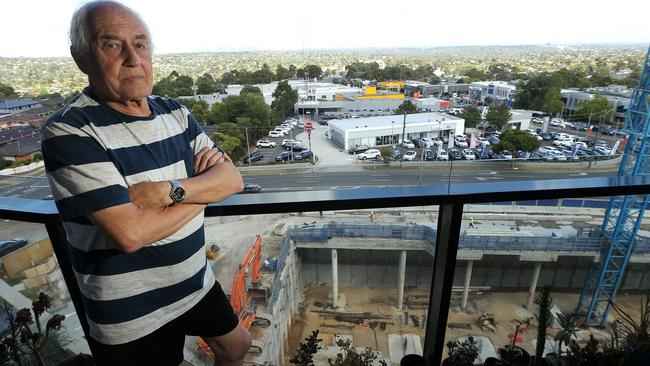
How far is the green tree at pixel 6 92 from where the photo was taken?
2577 millimetres

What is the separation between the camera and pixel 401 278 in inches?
80.6

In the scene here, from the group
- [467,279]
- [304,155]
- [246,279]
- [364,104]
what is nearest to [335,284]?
[467,279]

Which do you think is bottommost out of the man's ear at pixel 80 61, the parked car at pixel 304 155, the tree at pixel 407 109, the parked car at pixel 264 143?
the tree at pixel 407 109

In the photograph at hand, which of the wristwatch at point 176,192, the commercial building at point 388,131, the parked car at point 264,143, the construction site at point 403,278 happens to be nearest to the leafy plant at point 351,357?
the construction site at point 403,278

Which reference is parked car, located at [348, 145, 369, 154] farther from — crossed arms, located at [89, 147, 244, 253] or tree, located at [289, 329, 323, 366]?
crossed arms, located at [89, 147, 244, 253]

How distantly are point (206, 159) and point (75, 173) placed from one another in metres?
0.33

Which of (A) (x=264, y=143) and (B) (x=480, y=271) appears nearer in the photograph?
(B) (x=480, y=271)

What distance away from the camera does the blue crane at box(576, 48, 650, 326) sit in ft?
6.59

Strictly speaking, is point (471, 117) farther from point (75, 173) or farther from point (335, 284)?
point (75, 173)

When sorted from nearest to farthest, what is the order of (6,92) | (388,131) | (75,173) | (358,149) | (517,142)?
(75,173), (6,92), (358,149), (517,142), (388,131)

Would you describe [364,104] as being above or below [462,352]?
below

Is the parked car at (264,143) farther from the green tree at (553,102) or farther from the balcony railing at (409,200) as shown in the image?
the green tree at (553,102)

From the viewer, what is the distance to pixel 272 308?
3213 millimetres

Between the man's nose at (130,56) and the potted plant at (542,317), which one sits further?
the potted plant at (542,317)
